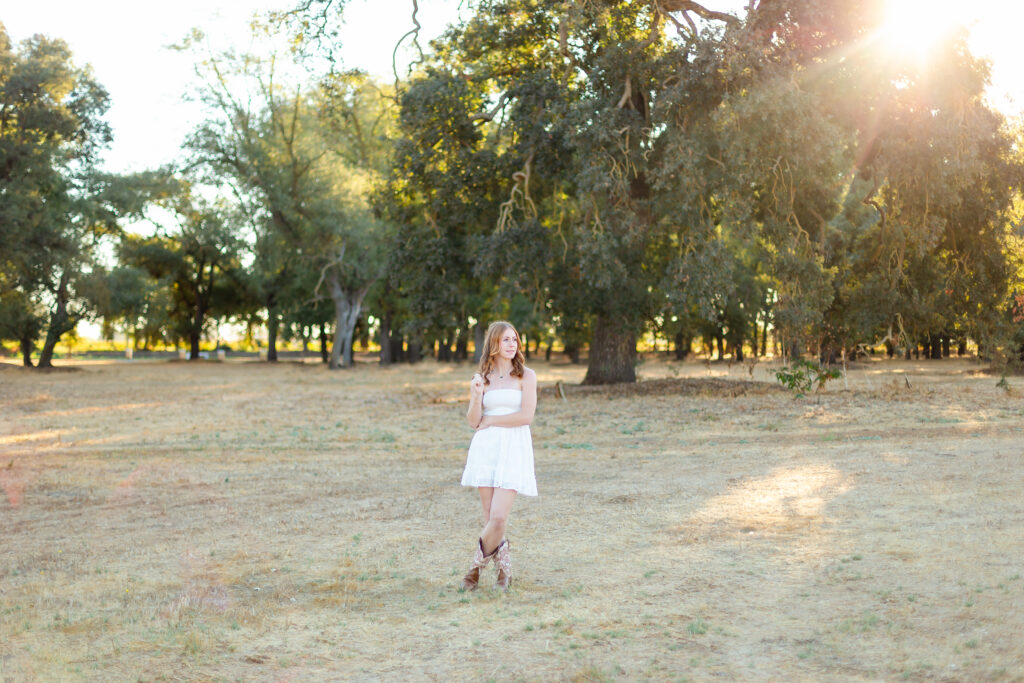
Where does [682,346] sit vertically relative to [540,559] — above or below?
above

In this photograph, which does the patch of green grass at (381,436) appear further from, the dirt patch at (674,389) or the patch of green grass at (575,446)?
the dirt patch at (674,389)

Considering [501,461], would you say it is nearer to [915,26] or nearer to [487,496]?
[487,496]

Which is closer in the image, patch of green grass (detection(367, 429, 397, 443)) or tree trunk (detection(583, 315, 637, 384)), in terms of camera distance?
patch of green grass (detection(367, 429, 397, 443))

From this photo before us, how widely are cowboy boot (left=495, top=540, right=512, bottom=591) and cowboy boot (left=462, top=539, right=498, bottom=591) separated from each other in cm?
4

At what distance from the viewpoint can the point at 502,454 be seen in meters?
6.37

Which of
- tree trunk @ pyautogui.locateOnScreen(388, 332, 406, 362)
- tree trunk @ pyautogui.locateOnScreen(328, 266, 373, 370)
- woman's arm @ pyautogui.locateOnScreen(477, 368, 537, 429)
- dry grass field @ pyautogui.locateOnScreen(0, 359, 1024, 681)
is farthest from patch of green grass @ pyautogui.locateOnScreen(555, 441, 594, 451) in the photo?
tree trunk @ pyautogui.locateOnScreen(388, 332, 406, 362)

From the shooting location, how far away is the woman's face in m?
6.25

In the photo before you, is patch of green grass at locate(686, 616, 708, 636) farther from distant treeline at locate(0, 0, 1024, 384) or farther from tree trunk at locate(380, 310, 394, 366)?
tree trunk at locate(380, 310, 394, 366)

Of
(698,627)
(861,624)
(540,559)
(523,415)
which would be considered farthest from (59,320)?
(861,624)

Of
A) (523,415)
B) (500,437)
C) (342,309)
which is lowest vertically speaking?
(500,437)

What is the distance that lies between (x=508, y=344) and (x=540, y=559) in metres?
2.01

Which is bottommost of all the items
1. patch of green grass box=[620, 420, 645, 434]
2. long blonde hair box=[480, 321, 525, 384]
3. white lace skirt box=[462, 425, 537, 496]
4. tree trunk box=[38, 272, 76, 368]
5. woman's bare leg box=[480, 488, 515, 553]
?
patch of green grass box=[620, 420, 645, 434]

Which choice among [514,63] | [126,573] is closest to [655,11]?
[514,63]

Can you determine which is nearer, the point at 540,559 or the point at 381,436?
the point at 540,559
